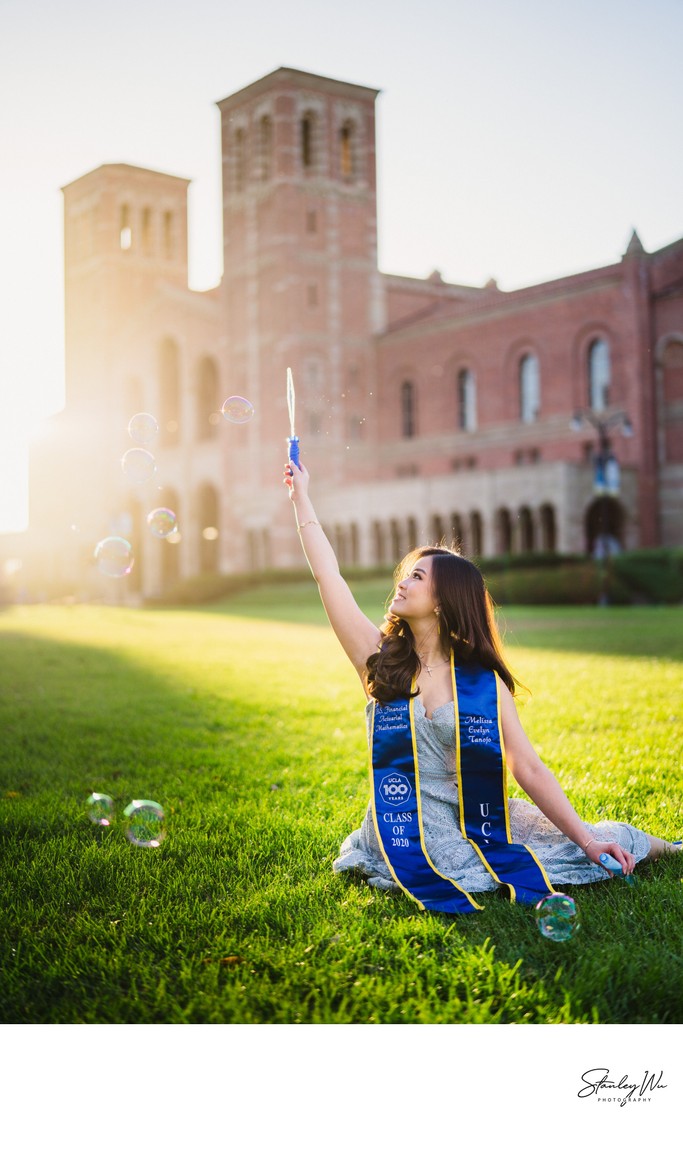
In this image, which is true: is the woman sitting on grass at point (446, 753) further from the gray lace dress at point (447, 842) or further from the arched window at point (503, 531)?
the arched window at point (503, 531)

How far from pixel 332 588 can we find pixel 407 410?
41789 mm

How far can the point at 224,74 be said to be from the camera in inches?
257

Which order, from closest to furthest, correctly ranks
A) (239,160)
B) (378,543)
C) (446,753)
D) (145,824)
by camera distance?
(446,753) < (145,824) < (378,543) < (239,160)

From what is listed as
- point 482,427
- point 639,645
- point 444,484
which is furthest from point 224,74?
point 482,427

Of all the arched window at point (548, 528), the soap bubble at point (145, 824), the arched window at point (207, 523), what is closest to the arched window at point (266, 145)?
the arched window at point (207, 523)

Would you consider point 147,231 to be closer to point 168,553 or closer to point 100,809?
point 168,553

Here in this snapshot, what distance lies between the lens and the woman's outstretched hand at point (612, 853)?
3.59 metres

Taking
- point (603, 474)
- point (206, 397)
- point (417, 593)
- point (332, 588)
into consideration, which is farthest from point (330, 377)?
point (417, 593)

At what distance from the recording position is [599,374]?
37.5 meters

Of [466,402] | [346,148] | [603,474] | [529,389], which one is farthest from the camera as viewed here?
[466,402]

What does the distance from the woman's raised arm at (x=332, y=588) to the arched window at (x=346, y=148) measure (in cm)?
4125

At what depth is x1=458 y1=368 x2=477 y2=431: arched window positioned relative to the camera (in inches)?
1667

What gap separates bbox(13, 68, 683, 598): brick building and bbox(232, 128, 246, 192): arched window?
98 mm

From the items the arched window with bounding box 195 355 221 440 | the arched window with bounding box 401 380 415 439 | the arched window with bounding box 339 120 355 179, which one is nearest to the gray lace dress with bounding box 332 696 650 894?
the arched window with bounding box 401 380 415 439
